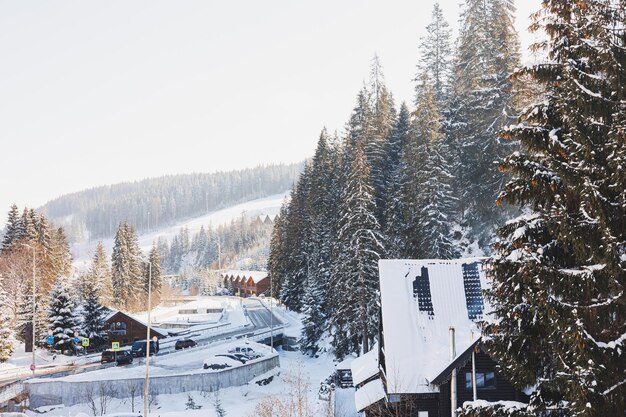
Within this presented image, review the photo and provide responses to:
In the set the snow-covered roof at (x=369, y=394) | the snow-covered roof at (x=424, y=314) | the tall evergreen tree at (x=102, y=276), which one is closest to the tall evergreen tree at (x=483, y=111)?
the snow-covered roof at (x=424, y=314)

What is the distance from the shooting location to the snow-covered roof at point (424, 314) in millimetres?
22672

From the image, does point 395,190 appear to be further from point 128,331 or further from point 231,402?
point 128,331

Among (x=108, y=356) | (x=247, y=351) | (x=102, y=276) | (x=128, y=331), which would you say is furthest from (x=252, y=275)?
(x=108, y=356)

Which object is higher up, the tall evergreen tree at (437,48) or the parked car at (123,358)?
the tall evergreen tree at (437,48)

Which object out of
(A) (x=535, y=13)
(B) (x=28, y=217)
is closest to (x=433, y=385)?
(A) (x=535, y=13)

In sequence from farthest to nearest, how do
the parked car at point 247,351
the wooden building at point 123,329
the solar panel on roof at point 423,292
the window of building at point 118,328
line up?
the window of building at point 118,328 < the wooden building at point 123,329 < the parked car at point 247,351 < the solar panel on roof at point 423,292

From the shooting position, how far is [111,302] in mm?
86562

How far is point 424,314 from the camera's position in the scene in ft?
80.1

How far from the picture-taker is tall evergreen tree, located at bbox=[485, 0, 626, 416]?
8.22m

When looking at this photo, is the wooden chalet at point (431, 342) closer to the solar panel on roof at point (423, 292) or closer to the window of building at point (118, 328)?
the solar panel on roof at point (423, 292)

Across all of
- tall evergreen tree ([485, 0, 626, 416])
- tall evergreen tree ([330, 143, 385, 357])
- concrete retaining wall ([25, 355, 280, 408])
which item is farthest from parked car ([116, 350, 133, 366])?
tall evergreen tree ([485, 0, 626, 416])

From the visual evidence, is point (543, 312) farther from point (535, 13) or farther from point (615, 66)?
point (535, 13)

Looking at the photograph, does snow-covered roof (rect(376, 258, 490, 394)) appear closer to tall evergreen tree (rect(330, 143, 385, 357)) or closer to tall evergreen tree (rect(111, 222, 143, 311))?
tall evergreen tree (rect(330, 143, 385, 357))

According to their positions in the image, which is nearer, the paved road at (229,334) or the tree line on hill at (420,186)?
the tree line on hill at (420,186)
